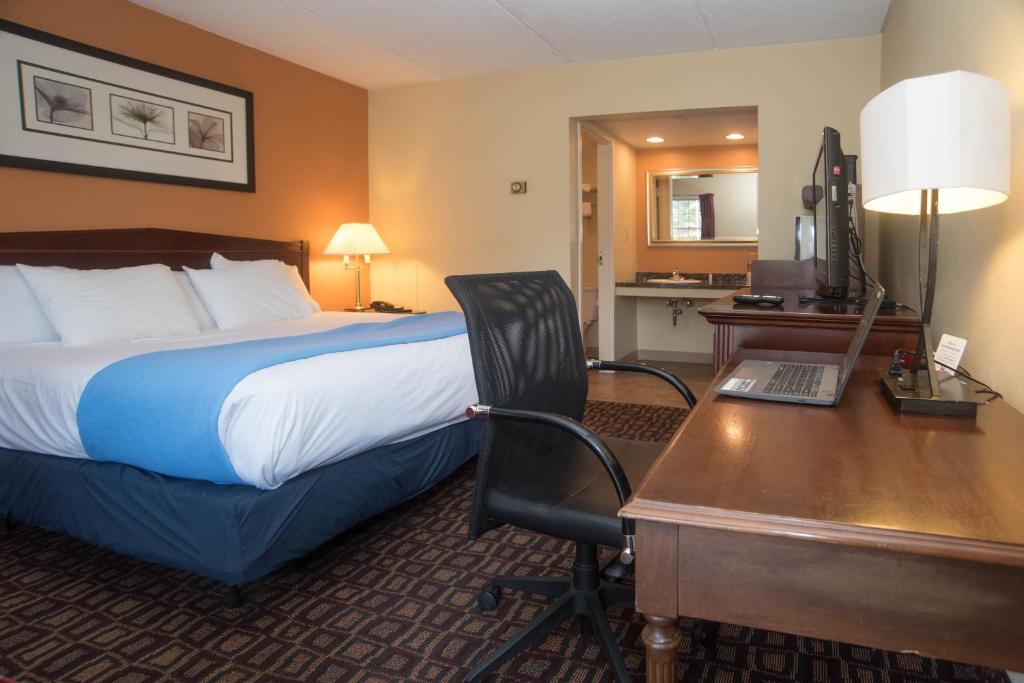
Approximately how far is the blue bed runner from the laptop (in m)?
1.30

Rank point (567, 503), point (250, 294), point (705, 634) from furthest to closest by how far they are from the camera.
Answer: point (250, 294)
point (705, 634)
point (567, 503)

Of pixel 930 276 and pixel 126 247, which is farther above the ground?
pixel 126 247

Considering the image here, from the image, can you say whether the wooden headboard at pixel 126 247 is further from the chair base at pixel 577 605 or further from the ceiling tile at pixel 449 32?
the chair base at pixel 577 605

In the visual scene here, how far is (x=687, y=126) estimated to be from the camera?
5898mm

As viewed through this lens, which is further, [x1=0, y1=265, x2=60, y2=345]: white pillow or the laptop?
[x1=0, y1=265, x2=60, y2=345]: white pillow

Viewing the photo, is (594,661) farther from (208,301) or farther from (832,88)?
(832,88)

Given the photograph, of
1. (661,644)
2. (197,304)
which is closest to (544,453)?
(661,644)

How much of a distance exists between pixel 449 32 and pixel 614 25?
40.2 inches

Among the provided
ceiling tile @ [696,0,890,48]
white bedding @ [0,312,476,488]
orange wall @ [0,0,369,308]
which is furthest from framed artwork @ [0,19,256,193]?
ceiling tile @ [696,0,890,48]

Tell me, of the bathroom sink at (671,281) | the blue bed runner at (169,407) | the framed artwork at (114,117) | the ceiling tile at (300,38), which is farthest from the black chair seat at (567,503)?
the bathroom sink at (671,281)

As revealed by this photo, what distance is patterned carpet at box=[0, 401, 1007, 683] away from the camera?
175cm

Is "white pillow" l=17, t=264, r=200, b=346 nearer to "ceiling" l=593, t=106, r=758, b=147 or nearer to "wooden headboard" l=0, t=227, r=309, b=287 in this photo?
"wooden headboard" l=0, t=227, r=309, b=287

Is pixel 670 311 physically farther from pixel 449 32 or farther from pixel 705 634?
pixel 705 634

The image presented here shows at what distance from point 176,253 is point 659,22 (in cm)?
318
